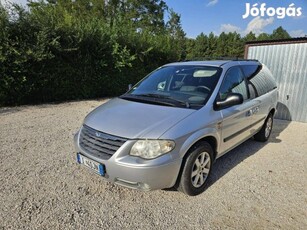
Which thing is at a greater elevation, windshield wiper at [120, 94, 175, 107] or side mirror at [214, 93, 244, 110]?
windshield wiper at [120, 94, 175, 107]

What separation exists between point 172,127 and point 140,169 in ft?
1.83

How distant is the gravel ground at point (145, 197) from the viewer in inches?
95.9

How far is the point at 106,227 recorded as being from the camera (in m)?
2.35

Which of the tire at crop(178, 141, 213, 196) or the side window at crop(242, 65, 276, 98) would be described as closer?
the tire at crop(178, 141, 213, 196)

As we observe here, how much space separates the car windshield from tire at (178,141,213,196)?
55 cm

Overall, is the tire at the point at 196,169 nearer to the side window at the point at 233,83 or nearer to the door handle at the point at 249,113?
the side window at the point at 233,83

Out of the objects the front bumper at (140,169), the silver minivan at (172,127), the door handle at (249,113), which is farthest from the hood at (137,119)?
the door handle at (249,113)

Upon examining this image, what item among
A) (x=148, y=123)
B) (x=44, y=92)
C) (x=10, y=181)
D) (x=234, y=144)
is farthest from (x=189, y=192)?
(x=44, y=92)

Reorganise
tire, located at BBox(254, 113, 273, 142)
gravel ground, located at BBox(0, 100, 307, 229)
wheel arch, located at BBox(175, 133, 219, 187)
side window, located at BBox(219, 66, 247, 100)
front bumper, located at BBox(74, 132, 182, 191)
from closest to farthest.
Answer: front bumper, located at BBox(74, 132, 182, 191) < gravel ground, located at BBox(0, 100, 307, 229) < wheel arch, located at BBox(175, 133, 219, 187) < side window, located at BBox(219, 66, 247, 100) < tire, located at BBox(254, 113, 273, 142)

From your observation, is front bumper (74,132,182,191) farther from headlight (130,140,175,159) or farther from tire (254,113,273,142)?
tire (254,113,273,142)

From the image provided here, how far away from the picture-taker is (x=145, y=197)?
2.83 m

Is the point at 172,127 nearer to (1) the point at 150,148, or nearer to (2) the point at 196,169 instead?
(1) the point at 150,148

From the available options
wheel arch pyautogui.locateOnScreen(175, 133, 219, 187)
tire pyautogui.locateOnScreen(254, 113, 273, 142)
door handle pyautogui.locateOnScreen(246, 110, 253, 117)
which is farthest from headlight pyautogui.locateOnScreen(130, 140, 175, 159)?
tire pyautogui.locateOnScreen(254, 113, 273, 142)

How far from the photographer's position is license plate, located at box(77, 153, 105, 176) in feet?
8.31
